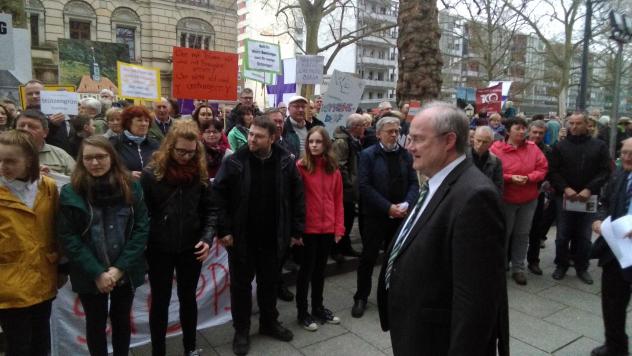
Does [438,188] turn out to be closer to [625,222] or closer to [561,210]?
[625,222]

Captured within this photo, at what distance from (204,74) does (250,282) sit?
15.8 feet

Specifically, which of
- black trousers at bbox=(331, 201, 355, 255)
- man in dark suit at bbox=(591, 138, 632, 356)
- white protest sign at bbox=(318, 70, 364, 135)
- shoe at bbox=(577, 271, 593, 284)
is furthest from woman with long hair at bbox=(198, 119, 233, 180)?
shoe at bbox=(577, 271, 593, 284)

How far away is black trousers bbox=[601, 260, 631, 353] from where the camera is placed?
3455 millimetres

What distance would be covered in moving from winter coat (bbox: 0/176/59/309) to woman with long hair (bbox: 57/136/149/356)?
4.5 inches

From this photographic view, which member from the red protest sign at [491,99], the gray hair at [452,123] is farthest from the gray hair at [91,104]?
the red protest sign at [491,99]

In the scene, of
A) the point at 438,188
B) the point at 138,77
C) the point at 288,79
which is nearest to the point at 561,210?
the point at 438,188

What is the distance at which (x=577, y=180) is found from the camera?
5.29 m

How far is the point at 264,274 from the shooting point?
3.81 metres

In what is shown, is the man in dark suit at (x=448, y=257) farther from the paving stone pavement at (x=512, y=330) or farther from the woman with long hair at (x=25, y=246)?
the woman with long hair at (x=25, y=246)

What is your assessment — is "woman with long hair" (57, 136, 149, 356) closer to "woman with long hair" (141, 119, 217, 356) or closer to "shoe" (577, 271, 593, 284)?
"woman with long hair" (141, 119, 217, 356)

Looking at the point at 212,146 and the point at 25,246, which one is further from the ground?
the point at 212,146

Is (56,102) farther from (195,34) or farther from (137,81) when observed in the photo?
(195,34)

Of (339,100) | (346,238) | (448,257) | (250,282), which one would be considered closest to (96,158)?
(250,282)

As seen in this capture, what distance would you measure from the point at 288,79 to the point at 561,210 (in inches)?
316
